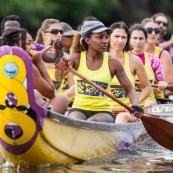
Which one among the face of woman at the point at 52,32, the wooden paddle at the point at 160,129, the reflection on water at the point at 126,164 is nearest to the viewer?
the reflection on water at the point at 126,164

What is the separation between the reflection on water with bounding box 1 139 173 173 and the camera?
7.49 metres

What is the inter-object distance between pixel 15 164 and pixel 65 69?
0.98 meters

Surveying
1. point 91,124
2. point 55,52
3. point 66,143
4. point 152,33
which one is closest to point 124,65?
point 55,52

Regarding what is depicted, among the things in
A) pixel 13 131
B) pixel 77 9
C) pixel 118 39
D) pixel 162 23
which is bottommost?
pixel 13 131

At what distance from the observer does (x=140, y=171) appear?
763 cm

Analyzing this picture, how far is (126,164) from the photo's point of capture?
8.06m

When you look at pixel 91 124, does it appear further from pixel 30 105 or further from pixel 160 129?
pixel 160 129

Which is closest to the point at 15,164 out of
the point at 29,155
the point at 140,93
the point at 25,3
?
the point at 29,155

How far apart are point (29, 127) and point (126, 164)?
1.28 meters

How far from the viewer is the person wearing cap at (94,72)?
8312 mm

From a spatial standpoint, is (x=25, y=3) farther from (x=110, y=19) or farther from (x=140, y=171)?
(x=140, y=171)

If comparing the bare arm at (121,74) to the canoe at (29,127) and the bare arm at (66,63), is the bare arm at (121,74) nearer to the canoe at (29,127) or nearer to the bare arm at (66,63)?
the bare arm at (66,63)

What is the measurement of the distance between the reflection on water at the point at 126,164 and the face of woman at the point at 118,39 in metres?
1.17

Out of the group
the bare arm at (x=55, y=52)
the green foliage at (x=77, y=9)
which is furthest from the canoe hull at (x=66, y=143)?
the green foliage at (x=77, y=9)
